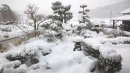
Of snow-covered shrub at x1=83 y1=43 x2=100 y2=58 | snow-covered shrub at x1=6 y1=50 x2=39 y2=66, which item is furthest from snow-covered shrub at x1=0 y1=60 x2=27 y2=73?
snow-covered shrub at x1=83 y1=43 x2=100 y2=58

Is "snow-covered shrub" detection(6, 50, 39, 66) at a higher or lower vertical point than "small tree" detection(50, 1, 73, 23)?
lower

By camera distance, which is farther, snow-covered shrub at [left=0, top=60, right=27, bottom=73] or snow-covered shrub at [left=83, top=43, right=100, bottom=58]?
snow-covered shrub at [left=83, top=43, right=100, bottom=58]

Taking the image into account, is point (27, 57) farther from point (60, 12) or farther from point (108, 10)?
point (108, 10)

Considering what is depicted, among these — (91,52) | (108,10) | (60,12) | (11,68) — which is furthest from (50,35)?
(108,10)

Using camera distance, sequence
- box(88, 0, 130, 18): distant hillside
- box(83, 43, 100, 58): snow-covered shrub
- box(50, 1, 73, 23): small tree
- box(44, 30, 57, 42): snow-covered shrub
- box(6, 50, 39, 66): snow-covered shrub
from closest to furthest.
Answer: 1. box(83, 43, 100, 58): snow-covered shrub
2. box(6, 50, 39, 66): snow-covered shrub
3. box(44, 30, 57, 42): snow-covered shrub
4. box(50, 1, 73, 23): small tree
5. box(88, 0, 130, 18): distant hillside

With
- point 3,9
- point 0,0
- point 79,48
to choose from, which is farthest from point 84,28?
point 0,0

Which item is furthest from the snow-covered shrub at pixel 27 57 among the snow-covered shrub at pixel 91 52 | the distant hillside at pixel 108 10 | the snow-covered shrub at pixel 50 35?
the distant hillside at pixel 108 10

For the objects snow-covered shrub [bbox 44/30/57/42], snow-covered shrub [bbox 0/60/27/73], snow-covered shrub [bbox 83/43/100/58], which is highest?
snow-covered shrub [bbox 44/30/57/42]

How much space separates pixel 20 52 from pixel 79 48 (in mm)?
5129

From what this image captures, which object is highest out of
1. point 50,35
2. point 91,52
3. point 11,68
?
point 50,35

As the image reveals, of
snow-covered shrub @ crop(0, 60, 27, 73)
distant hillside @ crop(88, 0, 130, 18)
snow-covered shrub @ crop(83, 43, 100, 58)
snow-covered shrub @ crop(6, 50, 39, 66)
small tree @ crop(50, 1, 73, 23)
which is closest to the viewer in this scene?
snow-covered shrub @ crop(0, 60, 27, 73)

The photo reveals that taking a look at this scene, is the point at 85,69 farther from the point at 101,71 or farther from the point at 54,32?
the point at 54,32

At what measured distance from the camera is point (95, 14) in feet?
316

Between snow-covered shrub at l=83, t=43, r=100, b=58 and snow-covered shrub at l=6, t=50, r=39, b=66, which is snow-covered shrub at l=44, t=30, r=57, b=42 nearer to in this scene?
snow-covered shrub at l=6, t=50, r=39, b=66
